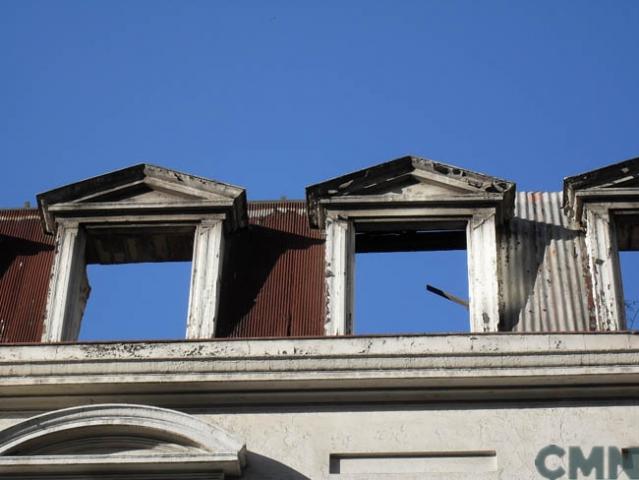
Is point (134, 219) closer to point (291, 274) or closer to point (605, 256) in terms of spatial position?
point (291, 274)

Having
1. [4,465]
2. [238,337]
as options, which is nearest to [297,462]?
[238,337]

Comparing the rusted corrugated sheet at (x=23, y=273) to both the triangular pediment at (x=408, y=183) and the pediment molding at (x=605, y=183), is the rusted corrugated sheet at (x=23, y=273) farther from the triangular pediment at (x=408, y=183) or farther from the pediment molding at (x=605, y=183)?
the pediment molding at (x=605, y=183)

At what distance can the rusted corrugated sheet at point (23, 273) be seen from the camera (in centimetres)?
1864

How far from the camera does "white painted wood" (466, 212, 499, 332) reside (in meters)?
18.1

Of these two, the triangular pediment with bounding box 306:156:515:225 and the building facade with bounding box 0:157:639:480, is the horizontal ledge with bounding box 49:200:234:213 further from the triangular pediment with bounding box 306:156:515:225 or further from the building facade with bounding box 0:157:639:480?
the triangular pediment with bounding box 306:156:515:225

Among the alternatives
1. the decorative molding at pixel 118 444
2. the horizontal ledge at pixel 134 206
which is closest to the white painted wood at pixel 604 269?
the horizontal ledge at pixel 134 206

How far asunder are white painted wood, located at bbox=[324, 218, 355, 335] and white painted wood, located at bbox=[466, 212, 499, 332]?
1488 mm

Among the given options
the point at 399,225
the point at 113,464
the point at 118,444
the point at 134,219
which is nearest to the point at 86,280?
the point at 134,219

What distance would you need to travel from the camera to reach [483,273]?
18641 millimetres

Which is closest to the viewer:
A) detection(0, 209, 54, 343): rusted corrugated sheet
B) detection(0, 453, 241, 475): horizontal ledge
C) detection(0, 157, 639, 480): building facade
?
detection(0, 453, 241, 475): horizontal ledge

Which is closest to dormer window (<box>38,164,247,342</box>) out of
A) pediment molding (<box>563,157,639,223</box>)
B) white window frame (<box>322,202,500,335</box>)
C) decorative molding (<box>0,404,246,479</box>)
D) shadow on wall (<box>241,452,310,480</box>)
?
white window frame (<box>322,202,500,335</box>)

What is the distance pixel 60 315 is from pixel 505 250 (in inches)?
223

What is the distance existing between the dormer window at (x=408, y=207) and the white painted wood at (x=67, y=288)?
3049mm

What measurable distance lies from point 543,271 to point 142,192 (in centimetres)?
528
